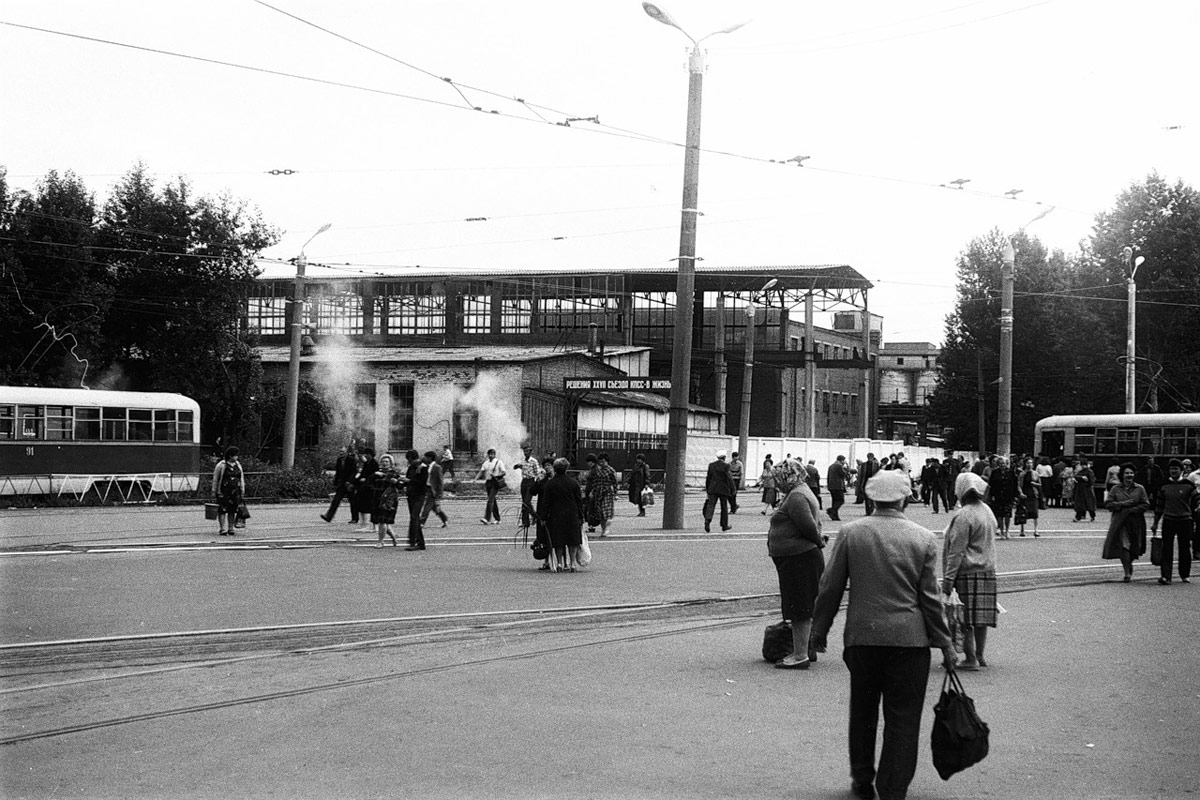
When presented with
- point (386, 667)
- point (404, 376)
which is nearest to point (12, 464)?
point (404, 376)

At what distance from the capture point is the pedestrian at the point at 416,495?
2067 centimetres

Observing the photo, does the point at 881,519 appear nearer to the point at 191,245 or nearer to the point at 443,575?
the point at 443,575

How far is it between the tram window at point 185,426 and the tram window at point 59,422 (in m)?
4.29

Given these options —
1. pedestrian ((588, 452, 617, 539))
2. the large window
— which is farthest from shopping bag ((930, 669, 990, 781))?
the large window

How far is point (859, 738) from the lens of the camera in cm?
628

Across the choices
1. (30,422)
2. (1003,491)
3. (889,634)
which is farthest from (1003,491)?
(30,422)

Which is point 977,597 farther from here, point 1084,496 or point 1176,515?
point 1084,496

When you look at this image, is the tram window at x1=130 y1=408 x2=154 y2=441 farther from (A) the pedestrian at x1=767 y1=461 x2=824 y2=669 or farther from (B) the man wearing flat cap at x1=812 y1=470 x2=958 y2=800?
(B) the man wearing flat cap at x1=812 y1=470 x2=958 y2=800

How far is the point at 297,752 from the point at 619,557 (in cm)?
1319

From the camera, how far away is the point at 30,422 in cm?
3341

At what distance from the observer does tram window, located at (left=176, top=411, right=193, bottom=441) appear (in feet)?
127

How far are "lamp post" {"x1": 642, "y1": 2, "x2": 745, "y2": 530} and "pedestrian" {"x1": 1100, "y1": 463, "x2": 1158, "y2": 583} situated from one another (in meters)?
9.38

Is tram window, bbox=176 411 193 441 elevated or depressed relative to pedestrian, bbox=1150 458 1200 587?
elevated

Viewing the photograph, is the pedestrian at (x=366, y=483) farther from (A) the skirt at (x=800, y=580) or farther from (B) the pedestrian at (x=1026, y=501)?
(A) the skirt at (x=800, y=580)
